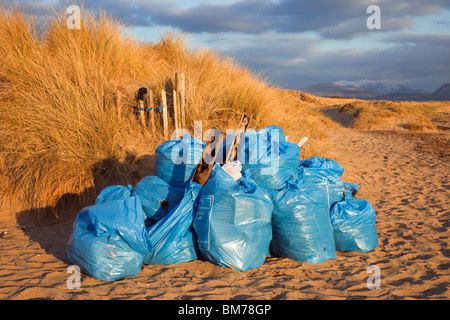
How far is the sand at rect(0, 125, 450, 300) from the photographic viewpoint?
232 cm

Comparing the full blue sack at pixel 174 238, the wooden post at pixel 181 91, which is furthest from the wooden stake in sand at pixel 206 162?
the wooden post at pixel 181 91

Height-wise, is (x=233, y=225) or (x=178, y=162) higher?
(x=178, y=162)

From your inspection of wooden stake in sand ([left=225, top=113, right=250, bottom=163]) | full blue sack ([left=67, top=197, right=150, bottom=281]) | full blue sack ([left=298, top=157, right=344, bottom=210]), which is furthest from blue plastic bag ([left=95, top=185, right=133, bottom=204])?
full blue sack ([left=298, top=157, right=344, bottom=210])

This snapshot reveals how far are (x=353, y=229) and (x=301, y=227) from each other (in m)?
0.57

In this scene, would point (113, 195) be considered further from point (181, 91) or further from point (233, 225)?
point (181, 91)

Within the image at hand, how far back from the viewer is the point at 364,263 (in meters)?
2.86

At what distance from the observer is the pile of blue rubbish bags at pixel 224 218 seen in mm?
2539

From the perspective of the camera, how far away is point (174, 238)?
9.11 feet

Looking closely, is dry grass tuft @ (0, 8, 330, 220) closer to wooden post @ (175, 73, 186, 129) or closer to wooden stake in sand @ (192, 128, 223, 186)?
wooden post @ (175, 73, 186, 129)

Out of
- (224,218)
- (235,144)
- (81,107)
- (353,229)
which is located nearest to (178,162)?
(235,144)

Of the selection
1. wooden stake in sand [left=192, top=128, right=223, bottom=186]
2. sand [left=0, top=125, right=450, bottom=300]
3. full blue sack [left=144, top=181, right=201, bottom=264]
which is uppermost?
wooden stake in sand [left=192, top=128, right=223, bottom=186]

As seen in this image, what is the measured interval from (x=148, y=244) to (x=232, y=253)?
0.66m

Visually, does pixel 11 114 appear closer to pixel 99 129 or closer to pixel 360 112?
pixel 99 129
